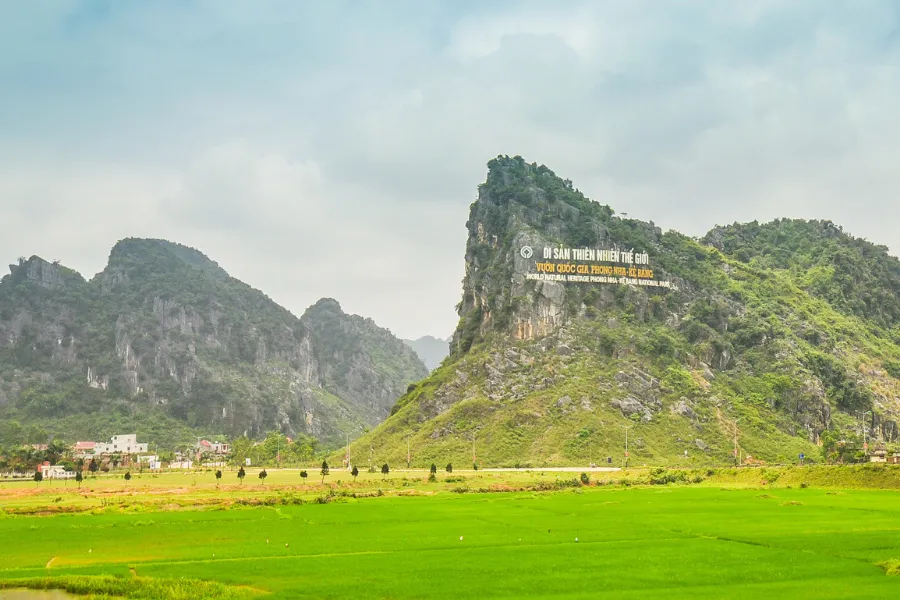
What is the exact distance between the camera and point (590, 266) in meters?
155

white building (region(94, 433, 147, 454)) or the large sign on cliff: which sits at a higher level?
the large sign on cliff

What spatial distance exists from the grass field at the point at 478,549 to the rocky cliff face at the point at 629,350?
66.7 metres

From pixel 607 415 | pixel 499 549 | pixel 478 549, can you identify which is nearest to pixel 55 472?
pixel 607 415

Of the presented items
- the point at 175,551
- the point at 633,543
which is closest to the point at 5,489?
the point at 175,551

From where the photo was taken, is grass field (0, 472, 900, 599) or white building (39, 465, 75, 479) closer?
grass field (0, 472, 900, 599)

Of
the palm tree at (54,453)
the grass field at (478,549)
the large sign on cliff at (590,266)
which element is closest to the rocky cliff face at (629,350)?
the large sign on cliff at (590,266)

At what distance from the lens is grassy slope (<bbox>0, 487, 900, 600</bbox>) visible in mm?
27500

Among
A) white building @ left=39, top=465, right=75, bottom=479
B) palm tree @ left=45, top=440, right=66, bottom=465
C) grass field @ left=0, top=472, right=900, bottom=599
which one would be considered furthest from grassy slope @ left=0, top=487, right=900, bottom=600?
palm tree @ left=45, top=440, right=66, bottom=465

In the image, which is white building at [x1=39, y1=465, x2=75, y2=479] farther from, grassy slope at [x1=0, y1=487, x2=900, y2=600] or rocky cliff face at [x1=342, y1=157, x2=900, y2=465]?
grassy slope at [x1=0, y1=487, x2=900, y2=600]

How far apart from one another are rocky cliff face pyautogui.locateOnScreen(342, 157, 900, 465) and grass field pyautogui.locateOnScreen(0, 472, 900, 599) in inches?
2624

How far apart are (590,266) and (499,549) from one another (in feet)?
404

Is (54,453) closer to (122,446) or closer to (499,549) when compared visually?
(122,446)

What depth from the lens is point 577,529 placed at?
140ft

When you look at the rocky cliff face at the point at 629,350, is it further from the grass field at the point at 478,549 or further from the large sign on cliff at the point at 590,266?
the grass field at the point at 478,549
